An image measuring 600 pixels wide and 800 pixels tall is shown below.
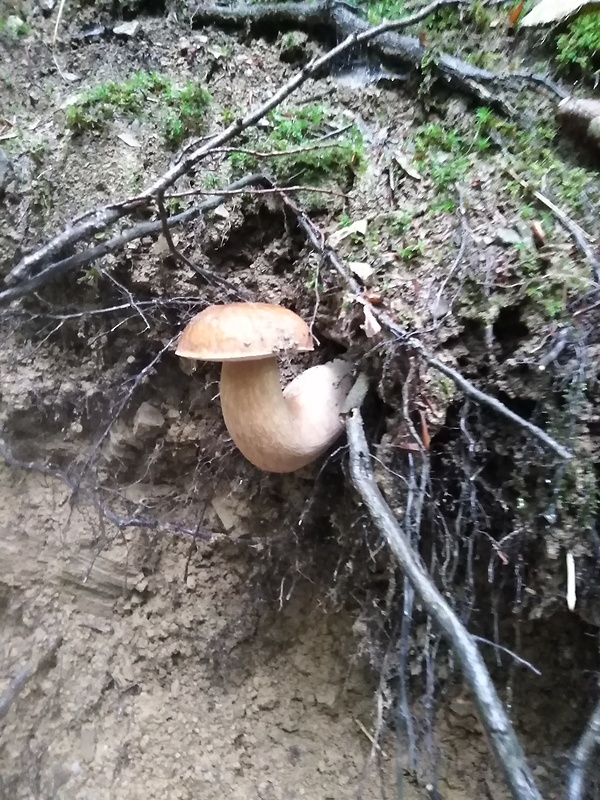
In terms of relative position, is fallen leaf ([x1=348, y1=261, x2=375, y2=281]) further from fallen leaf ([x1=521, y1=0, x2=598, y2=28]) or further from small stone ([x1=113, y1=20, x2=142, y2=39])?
small stone ([x1=113, y1=20, x2=142, y2=39])

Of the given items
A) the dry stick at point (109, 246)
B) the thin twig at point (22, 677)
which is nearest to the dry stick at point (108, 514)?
the thin twig at point (22, 677)

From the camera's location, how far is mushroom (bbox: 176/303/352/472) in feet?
2.92

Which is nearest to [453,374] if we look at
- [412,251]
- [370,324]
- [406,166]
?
[370,324]

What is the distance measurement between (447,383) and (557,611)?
20.6 inches

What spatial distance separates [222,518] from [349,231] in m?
0.72

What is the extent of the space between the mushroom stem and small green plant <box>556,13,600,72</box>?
778 mm

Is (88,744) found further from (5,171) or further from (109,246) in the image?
(5,171)

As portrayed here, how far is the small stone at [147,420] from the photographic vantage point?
1352mm

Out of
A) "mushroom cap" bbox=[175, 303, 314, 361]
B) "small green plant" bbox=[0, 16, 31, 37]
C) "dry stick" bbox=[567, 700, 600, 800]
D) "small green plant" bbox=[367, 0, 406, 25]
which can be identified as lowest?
"dry stick" bbox=[567, 700, 600, 800]

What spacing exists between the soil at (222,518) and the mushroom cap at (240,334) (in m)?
0.18

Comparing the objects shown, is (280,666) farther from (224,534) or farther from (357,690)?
(224,534)

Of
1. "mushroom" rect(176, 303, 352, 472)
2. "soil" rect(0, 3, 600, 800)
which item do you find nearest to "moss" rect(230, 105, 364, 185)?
"soil" rect(0, 3, 600, 800)

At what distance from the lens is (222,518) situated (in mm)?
1379

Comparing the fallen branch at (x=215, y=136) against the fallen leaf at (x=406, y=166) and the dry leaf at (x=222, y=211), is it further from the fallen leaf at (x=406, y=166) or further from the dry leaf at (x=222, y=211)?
the fallen leaf at (x=406, y=166)
